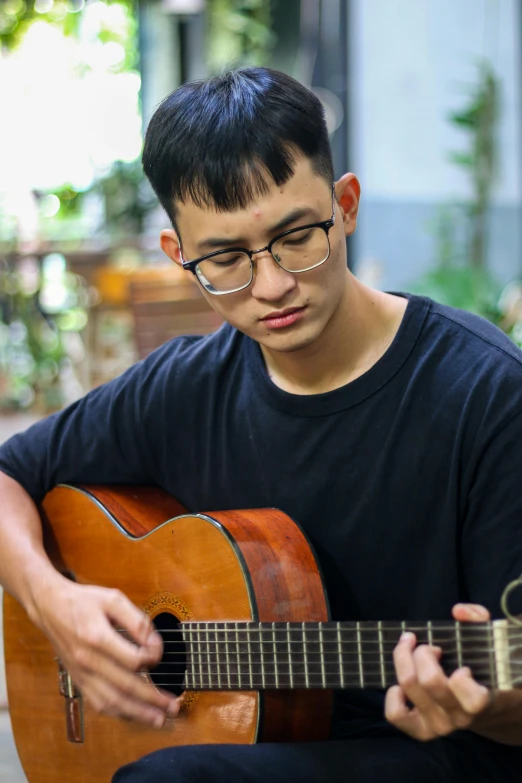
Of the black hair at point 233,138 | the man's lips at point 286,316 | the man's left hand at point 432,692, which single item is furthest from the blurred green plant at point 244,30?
the man's left hand at point 432,692

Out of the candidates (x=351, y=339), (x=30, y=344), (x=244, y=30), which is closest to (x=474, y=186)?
(x=244, y=30)

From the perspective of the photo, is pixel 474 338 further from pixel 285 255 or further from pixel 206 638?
pixel 206 638

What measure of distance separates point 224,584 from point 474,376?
49cm

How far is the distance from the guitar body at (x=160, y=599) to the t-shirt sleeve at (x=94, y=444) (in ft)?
0.12

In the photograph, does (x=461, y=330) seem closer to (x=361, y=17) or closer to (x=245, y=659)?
(x=245, y=659)

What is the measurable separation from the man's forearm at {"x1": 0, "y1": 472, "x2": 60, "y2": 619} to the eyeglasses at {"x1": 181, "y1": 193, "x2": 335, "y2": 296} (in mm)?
636

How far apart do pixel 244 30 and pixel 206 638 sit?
23.7ft

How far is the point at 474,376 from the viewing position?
57.8 inches

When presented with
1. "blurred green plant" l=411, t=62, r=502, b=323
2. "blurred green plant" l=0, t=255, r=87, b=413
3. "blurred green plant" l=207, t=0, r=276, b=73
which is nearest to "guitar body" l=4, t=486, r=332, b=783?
"blurred green plant" l=411, t=62, r=502, b=323

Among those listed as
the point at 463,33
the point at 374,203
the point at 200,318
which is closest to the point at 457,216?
the point at 374,203

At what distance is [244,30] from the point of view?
8.00m

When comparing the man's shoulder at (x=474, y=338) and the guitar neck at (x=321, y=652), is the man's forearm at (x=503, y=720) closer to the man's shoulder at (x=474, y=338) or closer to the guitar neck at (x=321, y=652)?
the guitar neck at (x=321, y=652)

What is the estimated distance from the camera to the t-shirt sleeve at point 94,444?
190cm

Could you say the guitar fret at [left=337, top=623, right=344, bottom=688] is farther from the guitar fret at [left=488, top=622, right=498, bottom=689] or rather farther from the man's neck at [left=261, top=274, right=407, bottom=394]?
the man's neck at [left=261, top=274, right=407, bottom=394]
